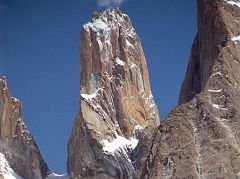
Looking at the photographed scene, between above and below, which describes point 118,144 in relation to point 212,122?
above

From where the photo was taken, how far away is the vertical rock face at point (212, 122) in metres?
117

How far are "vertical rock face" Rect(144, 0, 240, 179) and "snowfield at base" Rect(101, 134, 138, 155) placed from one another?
4913 centimetres

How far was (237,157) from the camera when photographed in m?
116

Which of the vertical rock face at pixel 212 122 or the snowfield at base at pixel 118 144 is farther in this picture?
the snowfield at base at pixel 118 144

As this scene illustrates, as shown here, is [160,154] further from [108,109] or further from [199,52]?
[108,109]

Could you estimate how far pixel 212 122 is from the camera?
400 ft

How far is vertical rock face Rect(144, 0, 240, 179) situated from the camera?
11669cm

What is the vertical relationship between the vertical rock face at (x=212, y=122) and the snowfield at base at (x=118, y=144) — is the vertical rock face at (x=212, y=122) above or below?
below

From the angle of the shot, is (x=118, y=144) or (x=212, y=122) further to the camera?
(x=118, y=144)

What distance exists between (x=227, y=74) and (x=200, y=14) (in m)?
21.0

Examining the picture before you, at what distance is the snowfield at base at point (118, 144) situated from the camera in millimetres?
188625

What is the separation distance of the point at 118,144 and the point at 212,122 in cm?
7020

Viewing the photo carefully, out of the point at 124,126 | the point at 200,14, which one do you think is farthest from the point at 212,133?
the point at 124,126

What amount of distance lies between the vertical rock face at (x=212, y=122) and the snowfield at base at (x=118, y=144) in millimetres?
49127
